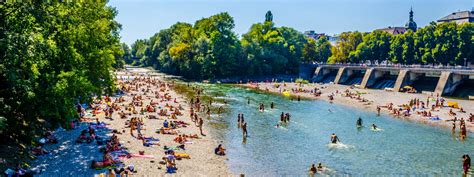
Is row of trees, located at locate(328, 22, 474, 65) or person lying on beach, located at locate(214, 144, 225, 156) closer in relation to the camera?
person lying on beach, located at locate(214, 144, 225, 156)

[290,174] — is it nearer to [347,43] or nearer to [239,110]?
[239,110]

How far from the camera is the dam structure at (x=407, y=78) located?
5875 centimetres

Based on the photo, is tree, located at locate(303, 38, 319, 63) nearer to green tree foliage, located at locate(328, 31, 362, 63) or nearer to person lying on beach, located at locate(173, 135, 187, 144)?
green tree foliage, located at locate(328, 31, 362, 63)

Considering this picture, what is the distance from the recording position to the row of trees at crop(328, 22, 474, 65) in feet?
233

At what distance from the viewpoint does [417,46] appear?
78.4 m

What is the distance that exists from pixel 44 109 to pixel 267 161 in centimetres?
1359

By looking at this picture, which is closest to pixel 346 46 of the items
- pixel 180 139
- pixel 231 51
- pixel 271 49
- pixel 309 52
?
pixel 309 52

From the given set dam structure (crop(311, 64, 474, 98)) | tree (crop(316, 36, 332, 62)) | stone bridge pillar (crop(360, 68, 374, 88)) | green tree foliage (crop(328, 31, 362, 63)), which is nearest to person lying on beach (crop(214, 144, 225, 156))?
dam structure (crop(311, 64, 474, 98))

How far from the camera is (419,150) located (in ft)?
99.7

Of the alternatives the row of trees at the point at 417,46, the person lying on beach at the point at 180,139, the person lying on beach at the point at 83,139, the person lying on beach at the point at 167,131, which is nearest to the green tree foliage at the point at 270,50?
the row of trees at the point at 417,46

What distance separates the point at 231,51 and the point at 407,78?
38.1 m

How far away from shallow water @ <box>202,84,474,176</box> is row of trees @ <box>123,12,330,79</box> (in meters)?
44.8

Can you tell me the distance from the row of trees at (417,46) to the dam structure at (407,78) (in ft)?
27.3

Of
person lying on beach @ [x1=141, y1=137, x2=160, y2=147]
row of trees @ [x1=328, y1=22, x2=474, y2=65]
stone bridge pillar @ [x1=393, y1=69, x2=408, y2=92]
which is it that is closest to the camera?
person lying on beach @ [x1=141, y1=137, x2=160, y2=147]
